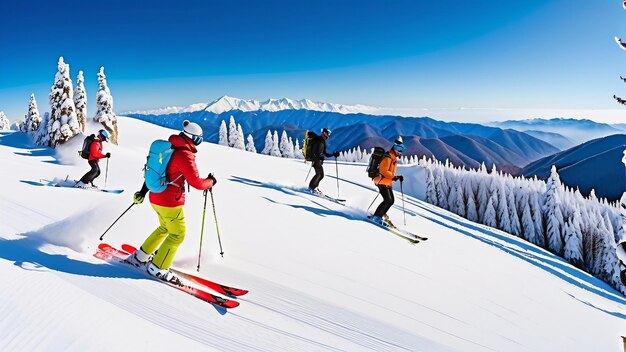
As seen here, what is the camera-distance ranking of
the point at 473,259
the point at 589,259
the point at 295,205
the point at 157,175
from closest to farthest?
the point at 157,175 < the point at 473,259 < the point at 295,205 < the point at 589,259

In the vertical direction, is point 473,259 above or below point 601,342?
above

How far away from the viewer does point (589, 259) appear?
59.1 m

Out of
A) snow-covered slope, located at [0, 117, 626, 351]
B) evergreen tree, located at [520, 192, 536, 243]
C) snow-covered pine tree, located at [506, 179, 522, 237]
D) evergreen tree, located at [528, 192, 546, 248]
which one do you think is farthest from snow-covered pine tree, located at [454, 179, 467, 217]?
snow-covered slope, located at [0, 117, 626, 351]

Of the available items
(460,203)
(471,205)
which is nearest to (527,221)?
(471,205)

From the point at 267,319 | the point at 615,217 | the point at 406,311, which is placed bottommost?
the point at 615,217

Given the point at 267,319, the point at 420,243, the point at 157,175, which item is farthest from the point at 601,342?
the point at 157,175

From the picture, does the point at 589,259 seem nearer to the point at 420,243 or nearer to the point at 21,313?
the point at 420,243

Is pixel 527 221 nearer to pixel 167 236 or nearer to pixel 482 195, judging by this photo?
pixel 482 195

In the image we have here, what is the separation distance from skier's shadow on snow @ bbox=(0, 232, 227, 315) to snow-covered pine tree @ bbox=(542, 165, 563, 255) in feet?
226

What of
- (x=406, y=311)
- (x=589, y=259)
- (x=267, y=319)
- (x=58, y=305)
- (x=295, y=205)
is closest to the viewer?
(x=58, y=305)

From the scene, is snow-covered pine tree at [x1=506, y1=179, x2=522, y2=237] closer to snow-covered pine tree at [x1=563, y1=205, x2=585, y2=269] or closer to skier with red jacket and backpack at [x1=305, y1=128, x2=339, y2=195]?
snow-covered pine tree at [x1=563, y1=205, x2=585, y2=269]

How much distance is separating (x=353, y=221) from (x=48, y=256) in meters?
8.63

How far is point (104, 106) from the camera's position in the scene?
107 feet

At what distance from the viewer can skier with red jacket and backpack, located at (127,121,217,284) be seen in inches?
198
